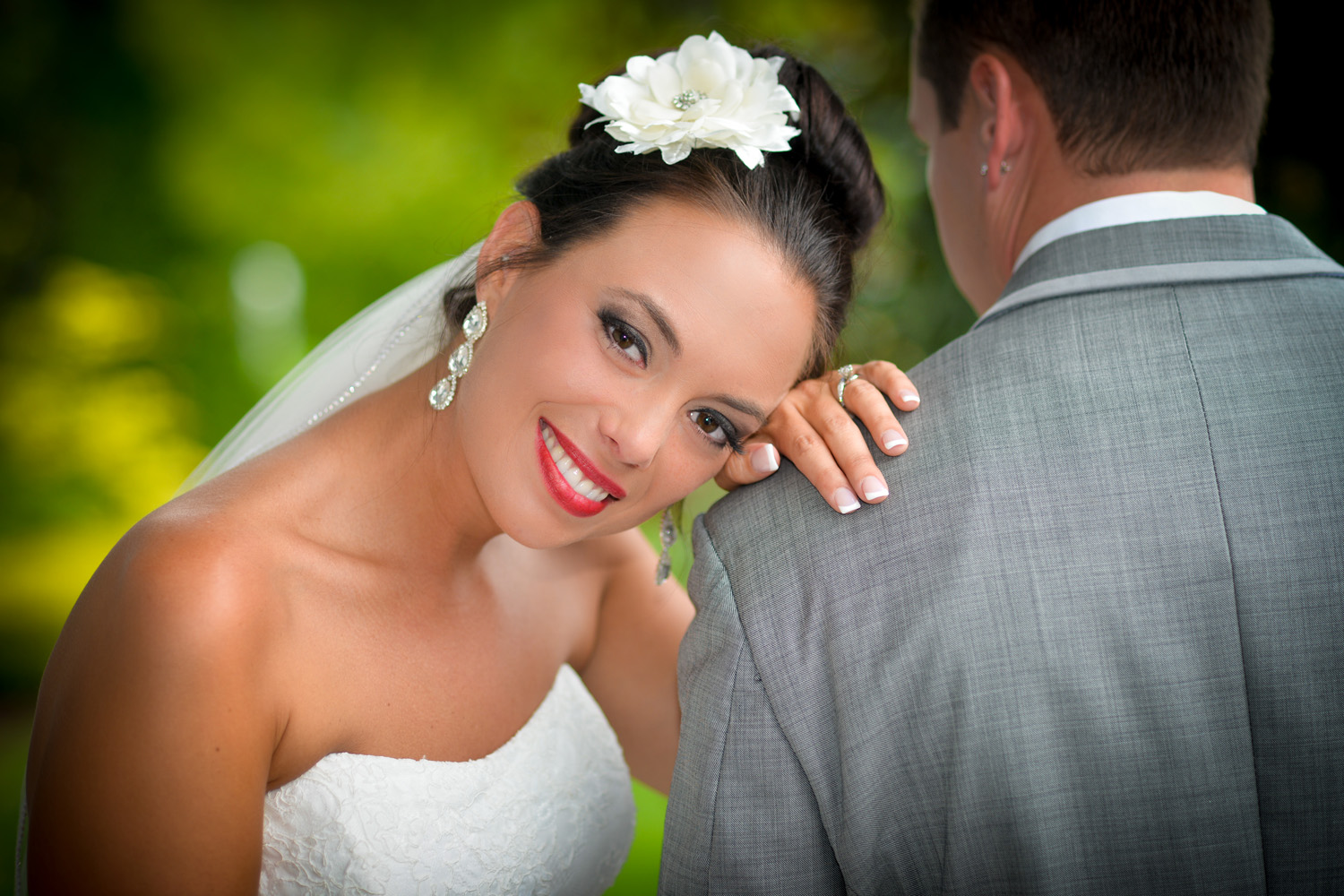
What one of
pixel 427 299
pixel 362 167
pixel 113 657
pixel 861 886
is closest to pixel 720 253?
pixel 427 299

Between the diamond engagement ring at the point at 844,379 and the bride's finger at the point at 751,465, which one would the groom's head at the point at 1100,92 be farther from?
the bride's finger at the point at 751,465

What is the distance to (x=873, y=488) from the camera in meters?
1.18

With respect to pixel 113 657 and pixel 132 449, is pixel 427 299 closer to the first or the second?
pixel 113 657

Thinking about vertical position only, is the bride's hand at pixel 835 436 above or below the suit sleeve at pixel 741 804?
above

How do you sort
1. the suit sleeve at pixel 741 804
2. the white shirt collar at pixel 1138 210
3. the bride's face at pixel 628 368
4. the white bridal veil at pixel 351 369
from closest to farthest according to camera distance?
the suit sleeve at pixel 741 804 < the white shirt collar at pixel 1138 210 < the bride's face at pixel 628 368 < the white bridal veil at pixel 351 369

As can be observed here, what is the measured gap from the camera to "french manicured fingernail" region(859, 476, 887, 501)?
1.18 metres

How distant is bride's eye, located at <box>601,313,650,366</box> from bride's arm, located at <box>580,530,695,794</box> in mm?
799

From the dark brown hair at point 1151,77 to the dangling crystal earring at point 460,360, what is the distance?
1042 millimetres

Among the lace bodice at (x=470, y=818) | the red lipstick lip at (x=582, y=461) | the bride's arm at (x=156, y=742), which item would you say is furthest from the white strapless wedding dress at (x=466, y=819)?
the red lipstick lip at (x=582, y=461)

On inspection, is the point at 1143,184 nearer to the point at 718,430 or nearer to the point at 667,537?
the point at 718,430

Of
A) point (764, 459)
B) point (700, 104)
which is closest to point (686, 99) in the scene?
point (700, 104)

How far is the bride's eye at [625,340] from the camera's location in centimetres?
145

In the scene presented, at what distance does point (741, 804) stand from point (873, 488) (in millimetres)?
456

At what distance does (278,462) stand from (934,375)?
1.08 metres
